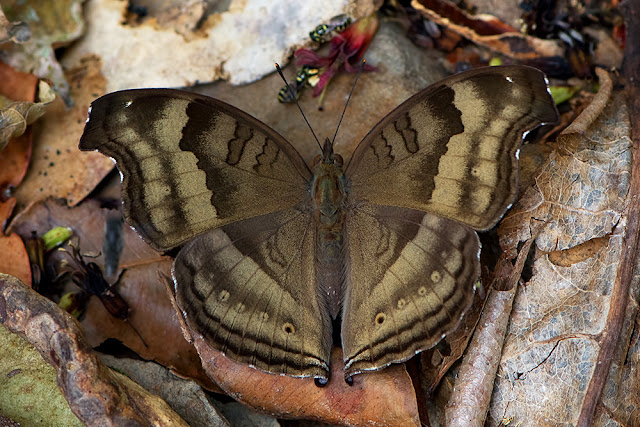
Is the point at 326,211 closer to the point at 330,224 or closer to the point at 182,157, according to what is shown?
the point at 330,224

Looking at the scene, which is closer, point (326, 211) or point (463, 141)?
point (463, 141)

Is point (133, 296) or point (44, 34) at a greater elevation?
point (44, 34)

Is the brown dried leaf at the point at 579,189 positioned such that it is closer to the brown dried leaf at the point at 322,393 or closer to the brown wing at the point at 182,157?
the brown dried leaf at the point at 322,393

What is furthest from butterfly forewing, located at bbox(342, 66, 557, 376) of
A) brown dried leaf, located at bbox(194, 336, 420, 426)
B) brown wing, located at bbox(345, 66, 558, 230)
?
brown dried leaf, located at bbox(194, 336, 420, 426)

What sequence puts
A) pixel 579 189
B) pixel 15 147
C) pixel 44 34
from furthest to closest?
pixel 44 34 < pixel 15 147 < pixel 579 189

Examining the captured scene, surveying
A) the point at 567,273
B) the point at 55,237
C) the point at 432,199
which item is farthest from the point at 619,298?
the point at 55,237

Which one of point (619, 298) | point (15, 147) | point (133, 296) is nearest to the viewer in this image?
Answer: point (619, 298)

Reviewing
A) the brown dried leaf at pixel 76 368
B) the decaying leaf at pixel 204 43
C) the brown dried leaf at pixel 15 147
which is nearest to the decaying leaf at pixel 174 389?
the brown dried leaf at pixel 76 368

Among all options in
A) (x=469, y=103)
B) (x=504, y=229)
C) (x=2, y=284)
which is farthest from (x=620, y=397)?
(x=2, y=284)
